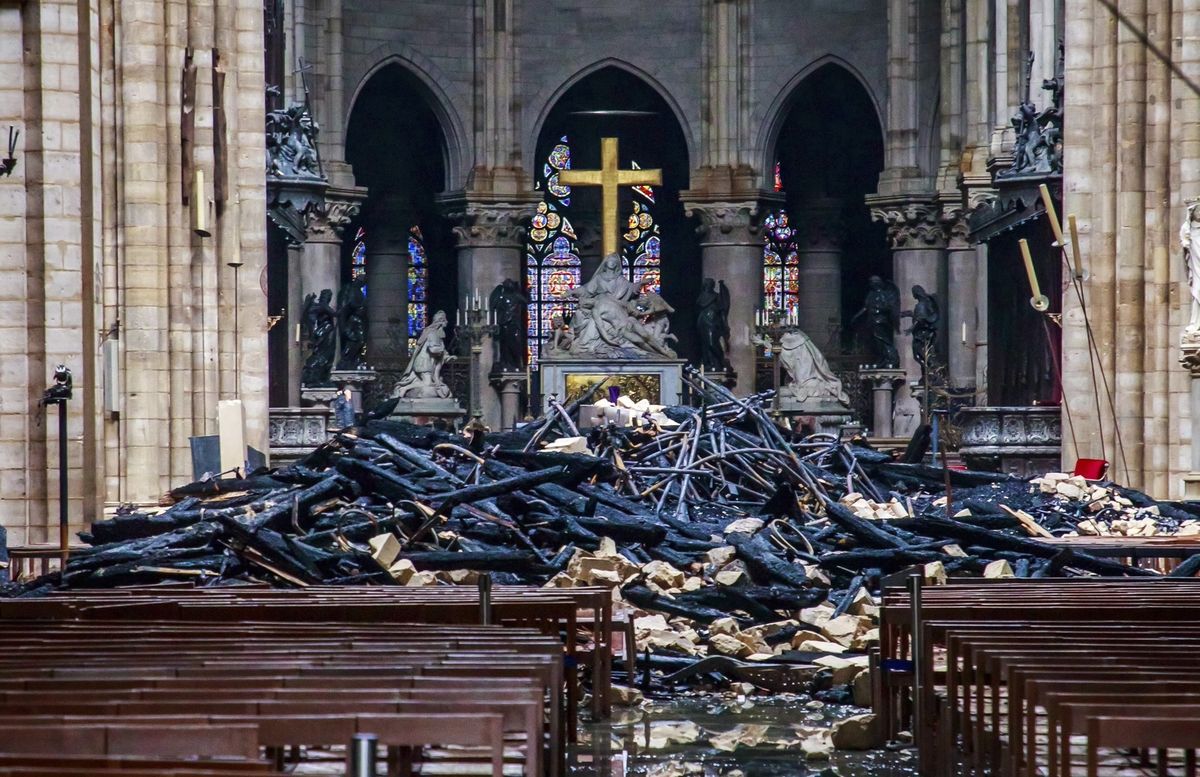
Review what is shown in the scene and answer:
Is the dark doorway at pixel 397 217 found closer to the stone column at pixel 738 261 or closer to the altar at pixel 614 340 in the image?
the stone column at pixel 738 261

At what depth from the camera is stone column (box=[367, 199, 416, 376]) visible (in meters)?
44.7

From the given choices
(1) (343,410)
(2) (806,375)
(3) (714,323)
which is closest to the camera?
(1) (343,410)

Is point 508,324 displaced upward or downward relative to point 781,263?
downward

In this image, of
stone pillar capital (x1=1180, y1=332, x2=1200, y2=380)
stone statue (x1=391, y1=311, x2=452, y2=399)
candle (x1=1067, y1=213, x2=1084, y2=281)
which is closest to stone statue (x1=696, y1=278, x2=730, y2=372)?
stone statue (x1=391, y1=311, x2=452, y2=399)

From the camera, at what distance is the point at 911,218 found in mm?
41250

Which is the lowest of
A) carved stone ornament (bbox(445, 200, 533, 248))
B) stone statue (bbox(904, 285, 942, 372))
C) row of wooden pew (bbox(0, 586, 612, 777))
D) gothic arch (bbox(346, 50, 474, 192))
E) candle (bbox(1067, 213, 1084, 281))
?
row of wooden pew (bbox(0, 586, 612, 777))

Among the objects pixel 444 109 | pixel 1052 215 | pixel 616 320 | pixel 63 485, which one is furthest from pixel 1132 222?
pixel 444 109

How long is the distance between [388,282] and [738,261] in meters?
7.30

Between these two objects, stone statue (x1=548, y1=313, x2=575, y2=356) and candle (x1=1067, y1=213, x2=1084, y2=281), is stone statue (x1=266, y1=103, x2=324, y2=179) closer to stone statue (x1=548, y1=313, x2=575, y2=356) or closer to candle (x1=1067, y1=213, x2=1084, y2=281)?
stone statue (x1=548, y1=313, x2=575, y2=356)

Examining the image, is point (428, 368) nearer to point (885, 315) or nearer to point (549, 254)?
point (549, 254)

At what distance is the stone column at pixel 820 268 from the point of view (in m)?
45.8

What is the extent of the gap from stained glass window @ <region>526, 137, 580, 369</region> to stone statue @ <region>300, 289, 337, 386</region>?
891 cm

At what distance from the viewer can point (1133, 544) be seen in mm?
15828

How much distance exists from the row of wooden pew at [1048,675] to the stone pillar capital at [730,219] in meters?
30.8
